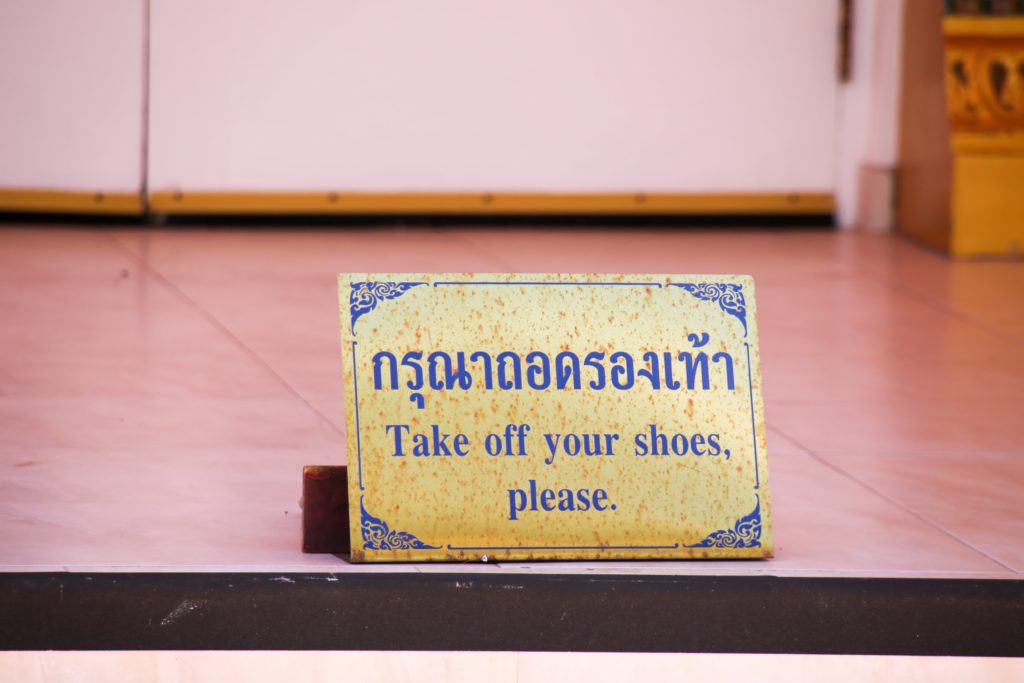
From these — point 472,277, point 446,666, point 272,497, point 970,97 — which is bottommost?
point 446,666

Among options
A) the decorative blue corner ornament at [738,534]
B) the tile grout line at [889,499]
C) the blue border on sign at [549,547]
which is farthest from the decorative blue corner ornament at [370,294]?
the tile grout line at [889,499]

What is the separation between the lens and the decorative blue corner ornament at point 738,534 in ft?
6.71

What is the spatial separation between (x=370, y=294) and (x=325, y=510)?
0.29 metres

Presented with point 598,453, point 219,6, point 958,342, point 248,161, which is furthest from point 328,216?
point 598,453

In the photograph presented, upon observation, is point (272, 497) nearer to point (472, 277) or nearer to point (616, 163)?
point (472, 277)

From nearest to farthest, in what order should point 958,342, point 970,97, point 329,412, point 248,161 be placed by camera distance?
1. point 329,412
2. point 958,342
3. point 970,97
4. point 248,161

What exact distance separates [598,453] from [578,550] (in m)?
0.13

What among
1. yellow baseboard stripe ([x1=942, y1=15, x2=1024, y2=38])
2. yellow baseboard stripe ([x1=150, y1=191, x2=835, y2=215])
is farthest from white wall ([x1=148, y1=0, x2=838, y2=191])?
yellow baseboard stripe ([x1=942, y1=15, x2=1024, y2=38])

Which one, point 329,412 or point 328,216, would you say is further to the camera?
point 328,216

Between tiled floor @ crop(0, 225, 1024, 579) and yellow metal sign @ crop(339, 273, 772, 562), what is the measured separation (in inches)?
1.8

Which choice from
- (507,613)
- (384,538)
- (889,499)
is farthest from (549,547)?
(889,499)

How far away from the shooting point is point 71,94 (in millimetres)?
5191

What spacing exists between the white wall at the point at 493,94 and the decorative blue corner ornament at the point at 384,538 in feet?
11.4

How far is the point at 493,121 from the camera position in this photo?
5391 millimetres
